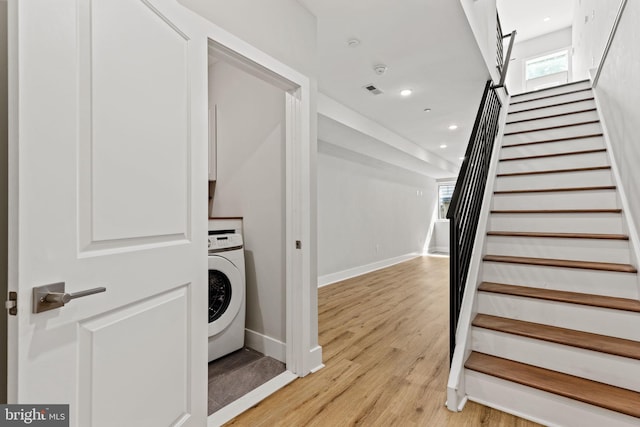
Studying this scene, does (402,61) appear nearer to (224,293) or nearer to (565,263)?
(565,263)

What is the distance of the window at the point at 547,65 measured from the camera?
6656 mm

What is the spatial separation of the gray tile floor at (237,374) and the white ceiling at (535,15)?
25.4 ft

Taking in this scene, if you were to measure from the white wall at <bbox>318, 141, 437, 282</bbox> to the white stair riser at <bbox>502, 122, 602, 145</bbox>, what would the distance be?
2448 mm

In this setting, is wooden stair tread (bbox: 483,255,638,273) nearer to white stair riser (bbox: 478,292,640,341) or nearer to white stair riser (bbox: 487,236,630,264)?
white stair riser (bbox: 487,236,630,264)

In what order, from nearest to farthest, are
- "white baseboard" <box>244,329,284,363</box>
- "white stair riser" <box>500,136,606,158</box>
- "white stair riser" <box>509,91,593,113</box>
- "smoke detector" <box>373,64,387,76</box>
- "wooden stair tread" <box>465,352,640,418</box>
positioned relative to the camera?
"wooden stair tread" <box>465,352,640,418</box> < "white baseboard" <box>244,329,284,363</box> < "white stair riser" <box>500,136,606,158</box> < "smoke detector" <box>373,64,387,76</box> < "white stair riser" <box>509,91,593,113</box>

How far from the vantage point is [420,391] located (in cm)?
181

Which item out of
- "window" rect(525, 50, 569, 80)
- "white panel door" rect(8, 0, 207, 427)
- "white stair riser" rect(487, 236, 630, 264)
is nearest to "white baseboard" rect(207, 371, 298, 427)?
"white panel door" rect(8, 0, 207, 427)

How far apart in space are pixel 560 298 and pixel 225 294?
7.24 ft

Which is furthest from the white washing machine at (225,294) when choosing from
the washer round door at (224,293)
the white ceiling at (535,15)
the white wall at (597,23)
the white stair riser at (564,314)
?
the white ceiling at (535,15)

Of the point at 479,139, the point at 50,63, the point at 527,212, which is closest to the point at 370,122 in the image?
the point at 479,139

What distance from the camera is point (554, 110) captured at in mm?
3445

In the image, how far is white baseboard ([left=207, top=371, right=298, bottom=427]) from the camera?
5.16 feet

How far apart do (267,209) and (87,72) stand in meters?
1.49

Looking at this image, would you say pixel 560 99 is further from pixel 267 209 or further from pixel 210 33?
pixel 210 33
